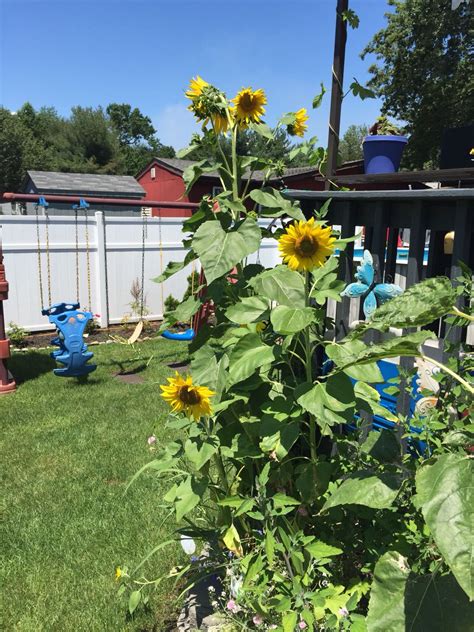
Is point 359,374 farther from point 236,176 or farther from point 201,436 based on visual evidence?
point 236,176

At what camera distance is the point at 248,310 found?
1531 mm

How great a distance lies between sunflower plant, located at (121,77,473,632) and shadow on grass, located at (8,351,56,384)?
4279 millimetres

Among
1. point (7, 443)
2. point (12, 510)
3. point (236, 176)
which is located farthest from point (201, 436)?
point (7, 443)

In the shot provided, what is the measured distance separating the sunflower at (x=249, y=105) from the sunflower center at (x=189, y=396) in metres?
0.95

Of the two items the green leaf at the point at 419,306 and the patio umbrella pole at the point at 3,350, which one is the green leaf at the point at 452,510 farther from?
the patio umbrella pole at the point at 3,350

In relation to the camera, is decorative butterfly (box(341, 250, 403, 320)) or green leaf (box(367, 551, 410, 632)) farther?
decorative butterfly (box(341, 250, 403, 320))

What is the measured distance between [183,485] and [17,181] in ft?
160

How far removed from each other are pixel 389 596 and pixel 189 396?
71cm

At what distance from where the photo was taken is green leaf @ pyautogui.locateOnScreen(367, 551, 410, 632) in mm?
1060

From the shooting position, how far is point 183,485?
171 cm

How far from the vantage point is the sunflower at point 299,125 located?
200 cm

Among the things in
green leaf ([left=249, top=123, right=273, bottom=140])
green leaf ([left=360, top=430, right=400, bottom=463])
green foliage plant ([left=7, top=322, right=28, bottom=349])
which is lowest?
green foliage plant ([left=7, top=322, right=28, bottom=349])

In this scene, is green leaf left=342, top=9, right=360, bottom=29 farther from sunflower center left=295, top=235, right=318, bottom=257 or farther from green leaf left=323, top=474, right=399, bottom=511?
green leaf left=323, top=474, right=399, bottom=511

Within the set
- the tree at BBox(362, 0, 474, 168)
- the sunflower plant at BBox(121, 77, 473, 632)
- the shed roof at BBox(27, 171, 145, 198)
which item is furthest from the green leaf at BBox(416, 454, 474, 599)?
the shed roof at BBox(27, 171, 145, 198)
